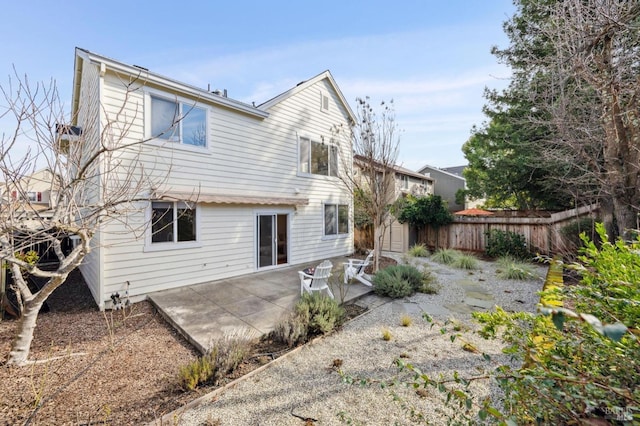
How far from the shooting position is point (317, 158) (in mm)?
11539

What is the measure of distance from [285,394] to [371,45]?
9.68 m

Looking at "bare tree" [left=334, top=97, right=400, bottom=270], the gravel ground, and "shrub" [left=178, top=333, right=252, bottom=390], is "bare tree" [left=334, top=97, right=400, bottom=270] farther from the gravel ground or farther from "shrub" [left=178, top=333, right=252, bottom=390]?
"shrub" [left=178, top=333, right=252, bottom=390]

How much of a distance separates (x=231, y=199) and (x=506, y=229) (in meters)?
11.9

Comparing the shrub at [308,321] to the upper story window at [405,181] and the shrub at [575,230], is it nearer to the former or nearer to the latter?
the shrub at [575,230]

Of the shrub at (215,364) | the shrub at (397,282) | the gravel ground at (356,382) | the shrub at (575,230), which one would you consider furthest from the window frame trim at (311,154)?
the shrub at (575,230)

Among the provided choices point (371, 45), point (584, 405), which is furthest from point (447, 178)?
point (584, 405)

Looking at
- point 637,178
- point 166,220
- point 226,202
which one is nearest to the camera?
point 637,178

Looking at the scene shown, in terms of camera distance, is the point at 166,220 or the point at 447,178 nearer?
the point at 166,220

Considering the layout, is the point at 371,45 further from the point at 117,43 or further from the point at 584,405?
the point at 584,405

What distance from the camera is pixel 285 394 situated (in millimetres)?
3307

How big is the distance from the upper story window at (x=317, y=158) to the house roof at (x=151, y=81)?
2.28m

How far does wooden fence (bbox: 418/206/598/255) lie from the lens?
32.7 ft

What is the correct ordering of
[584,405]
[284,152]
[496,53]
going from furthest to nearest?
[496,53]
[284,152]
[584,405]

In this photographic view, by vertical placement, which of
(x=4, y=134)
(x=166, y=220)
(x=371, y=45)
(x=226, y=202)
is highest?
(x=371, y=45)
